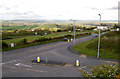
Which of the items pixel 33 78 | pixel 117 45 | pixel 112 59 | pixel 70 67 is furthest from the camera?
pixel 117 45

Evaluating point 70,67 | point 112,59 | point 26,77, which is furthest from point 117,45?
point 26,77

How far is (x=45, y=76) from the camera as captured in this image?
40.1 ft

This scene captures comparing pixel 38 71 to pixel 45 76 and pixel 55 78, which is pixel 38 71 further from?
pixel 55 78

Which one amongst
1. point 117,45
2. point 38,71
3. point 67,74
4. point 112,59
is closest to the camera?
point 67,74

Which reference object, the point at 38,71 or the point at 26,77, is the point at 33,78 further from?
the point at 38,71

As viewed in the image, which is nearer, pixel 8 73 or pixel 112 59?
pixel 8 73

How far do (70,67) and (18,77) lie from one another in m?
5.72

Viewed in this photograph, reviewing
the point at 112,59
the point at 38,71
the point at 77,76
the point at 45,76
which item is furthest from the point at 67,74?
the point at 112,59

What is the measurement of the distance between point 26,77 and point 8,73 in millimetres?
2304

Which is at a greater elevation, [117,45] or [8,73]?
[117,45]

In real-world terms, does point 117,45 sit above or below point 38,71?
above

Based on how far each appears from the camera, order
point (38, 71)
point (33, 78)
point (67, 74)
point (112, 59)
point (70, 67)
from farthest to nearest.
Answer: point (112, 59), point (70, 67), point (38, 71), point (67, 74), point (33, 78)

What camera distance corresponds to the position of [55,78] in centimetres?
1181

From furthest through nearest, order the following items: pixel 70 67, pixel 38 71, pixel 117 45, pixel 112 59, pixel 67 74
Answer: pixel 117 45
pixel 112 59
pixel 70 67
pixel 38 71
pixel 67 74
